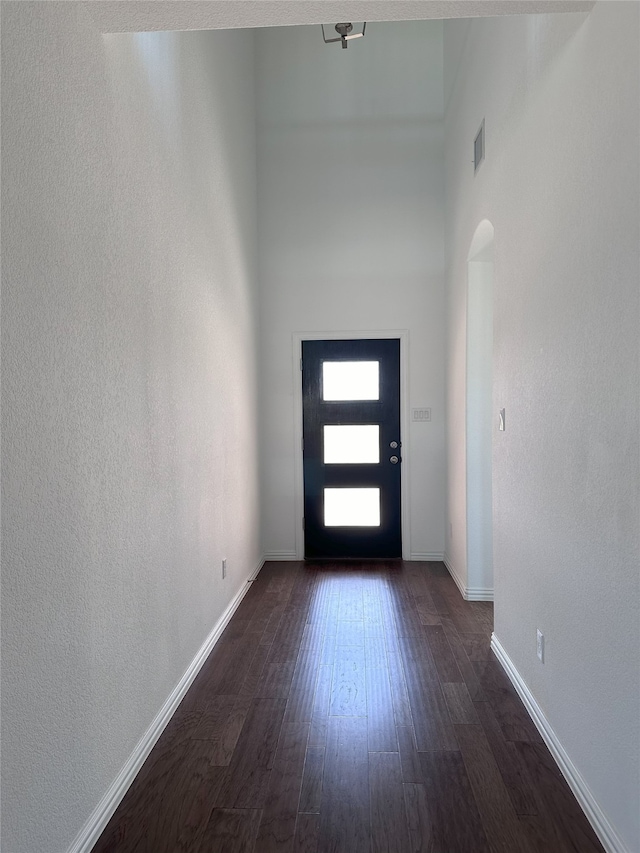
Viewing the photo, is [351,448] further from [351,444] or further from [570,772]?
[570,772]

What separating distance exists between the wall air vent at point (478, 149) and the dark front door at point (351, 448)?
72.0 inches

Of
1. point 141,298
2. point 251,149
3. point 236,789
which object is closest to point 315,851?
point 236,789

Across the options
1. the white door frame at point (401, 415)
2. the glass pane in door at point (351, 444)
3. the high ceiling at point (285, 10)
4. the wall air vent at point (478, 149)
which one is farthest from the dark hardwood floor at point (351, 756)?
the wall air vent at point (478, 149)

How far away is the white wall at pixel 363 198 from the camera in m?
5.38

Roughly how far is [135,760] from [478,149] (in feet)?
12.2

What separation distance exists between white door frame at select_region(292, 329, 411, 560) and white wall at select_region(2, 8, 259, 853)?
1.91 metres

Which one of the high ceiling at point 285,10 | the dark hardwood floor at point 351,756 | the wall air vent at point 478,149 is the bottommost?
the dark hardwood floor at point 351,756

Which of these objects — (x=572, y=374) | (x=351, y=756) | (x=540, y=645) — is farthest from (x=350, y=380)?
(x=351, y=756)

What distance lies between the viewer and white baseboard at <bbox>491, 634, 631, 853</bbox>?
1875 mm

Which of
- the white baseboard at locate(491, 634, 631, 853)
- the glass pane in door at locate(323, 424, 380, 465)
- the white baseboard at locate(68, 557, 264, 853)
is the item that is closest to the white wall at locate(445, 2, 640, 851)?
the white baseboard at locate(491, 634, 631, 853)

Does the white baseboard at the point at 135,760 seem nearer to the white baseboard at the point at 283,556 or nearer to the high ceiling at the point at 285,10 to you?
the white baseboard at the point at 283,556

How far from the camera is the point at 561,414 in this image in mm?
2332

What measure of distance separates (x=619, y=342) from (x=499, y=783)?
1608mm

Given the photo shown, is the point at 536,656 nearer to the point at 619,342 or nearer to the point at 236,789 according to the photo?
the point at 236,789
